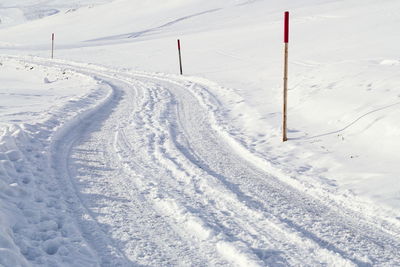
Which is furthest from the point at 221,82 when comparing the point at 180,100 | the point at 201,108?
the point at 201,108

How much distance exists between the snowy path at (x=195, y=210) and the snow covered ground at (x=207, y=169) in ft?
0.07

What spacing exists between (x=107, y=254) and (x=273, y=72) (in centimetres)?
1375

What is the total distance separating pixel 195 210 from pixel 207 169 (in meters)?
1.62

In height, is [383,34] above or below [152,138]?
above

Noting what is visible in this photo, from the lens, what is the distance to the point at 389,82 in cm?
1000

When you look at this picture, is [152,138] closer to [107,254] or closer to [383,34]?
[107,254]


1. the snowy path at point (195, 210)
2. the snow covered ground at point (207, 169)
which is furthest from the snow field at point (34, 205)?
the snowy path at point (195, 210)

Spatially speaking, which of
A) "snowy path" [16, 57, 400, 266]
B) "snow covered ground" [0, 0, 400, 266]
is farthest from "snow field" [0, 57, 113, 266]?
"snowy path" [16, 57, 400, 266]

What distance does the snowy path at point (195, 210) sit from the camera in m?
4.49

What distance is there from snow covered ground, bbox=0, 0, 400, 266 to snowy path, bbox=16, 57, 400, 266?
0.02 m

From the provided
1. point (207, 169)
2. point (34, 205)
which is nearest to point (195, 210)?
point (207, 169)

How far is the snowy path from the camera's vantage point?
4492mm

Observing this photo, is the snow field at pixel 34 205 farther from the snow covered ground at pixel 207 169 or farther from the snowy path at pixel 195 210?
the snowy path at pixel 195 210

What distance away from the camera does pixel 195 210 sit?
18.1 feet
